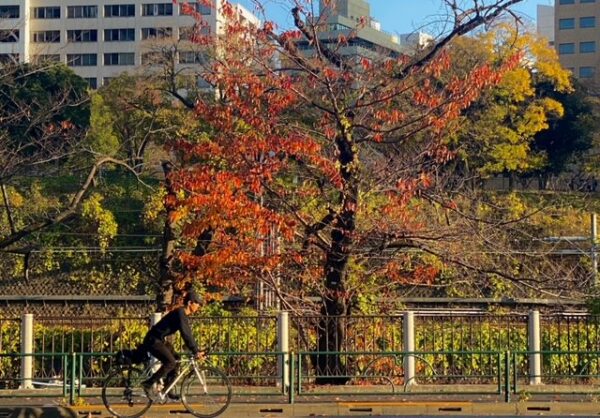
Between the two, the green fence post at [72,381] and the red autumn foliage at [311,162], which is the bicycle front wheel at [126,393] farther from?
the red autumn foliage at [311,162]

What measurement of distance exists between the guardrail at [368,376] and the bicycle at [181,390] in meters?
0.56

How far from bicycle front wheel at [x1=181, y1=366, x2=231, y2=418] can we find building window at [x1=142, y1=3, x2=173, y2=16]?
222 ft

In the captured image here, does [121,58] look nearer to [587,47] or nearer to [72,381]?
[587,47]

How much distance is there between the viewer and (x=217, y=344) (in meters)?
17.3

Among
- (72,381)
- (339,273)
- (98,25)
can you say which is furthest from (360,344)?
(98,25)

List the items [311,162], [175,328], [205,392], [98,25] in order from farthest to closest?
[98,25], [311,162], [205,392], [175,328]

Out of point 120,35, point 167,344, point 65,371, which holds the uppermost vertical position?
point 120,35

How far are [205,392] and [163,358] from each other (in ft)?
2.81

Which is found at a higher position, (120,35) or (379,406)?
(120,35)

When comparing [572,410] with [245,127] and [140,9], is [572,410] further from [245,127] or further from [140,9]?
[140,9]

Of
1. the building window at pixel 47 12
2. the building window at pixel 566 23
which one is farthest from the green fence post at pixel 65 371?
the building window at pixel 566 23

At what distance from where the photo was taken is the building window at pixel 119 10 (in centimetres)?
7700

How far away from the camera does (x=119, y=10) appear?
253 feet

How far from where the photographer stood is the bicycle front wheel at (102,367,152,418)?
1250cm
